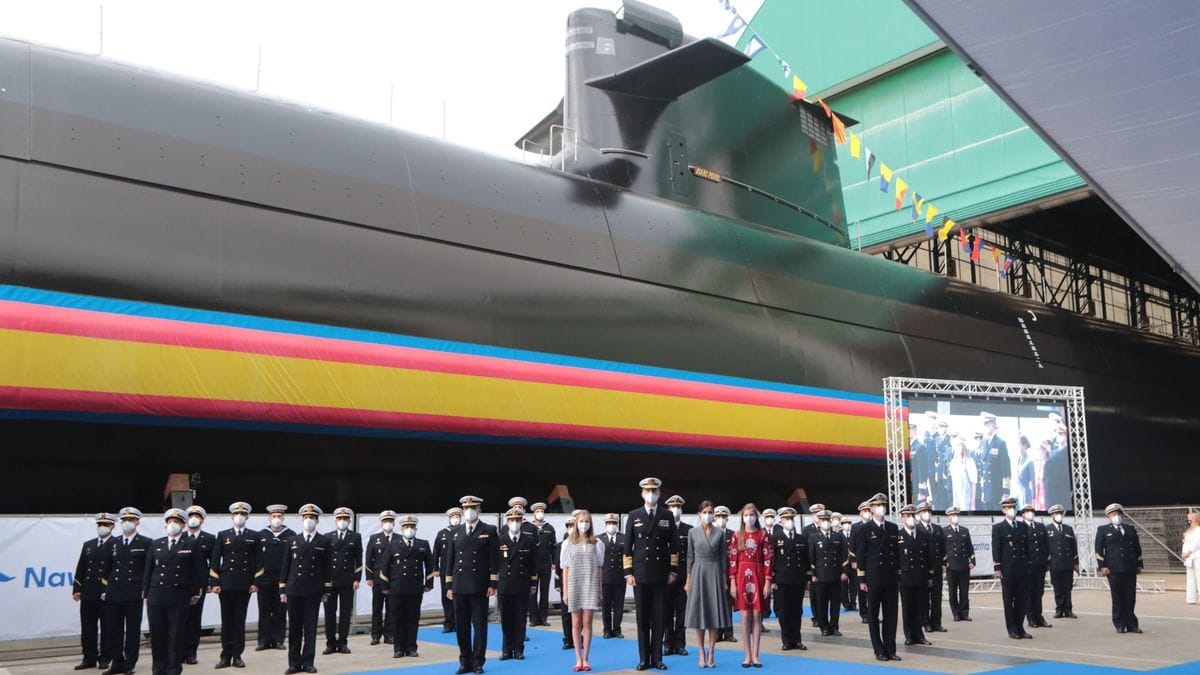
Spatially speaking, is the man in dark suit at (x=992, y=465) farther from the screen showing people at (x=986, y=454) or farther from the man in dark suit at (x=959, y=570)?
the man in dark suit at (x=959, y=570)

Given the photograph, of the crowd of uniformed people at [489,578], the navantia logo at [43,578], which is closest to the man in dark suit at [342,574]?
the crowd of uniformed people at [489,578]

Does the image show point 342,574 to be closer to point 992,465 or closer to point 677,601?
point 677,601

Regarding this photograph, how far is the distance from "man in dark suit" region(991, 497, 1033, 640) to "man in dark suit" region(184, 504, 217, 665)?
823 centimetres

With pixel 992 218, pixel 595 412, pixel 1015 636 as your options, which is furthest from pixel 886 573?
pixel 992 218

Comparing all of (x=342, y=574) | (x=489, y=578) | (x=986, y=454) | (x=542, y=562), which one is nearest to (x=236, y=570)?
(x=342, y=574)

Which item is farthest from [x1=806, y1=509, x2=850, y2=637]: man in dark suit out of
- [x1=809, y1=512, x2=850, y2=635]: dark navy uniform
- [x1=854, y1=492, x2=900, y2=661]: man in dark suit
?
[x1=854, y1=492, x2=900, y2=661]: man in dark suit

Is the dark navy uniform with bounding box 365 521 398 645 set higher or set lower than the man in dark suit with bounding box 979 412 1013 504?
lower

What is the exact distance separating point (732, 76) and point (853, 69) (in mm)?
14923

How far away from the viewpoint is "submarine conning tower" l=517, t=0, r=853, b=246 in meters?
16.4

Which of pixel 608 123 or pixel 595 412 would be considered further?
pixel 608 123

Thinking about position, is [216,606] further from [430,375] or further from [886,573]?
[886,573]

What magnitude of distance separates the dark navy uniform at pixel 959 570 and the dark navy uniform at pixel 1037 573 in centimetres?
94

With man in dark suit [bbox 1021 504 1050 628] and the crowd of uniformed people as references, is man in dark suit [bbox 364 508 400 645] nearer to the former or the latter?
the crowd of uniformed people

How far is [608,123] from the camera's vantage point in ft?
54.6
